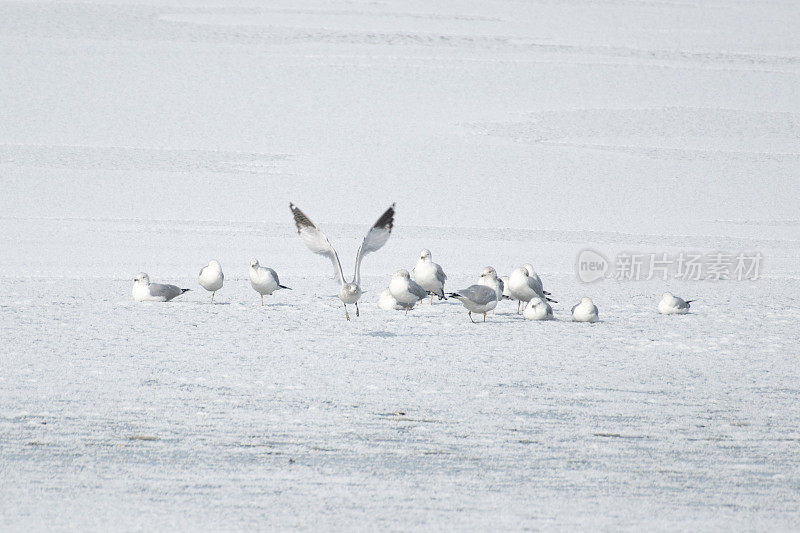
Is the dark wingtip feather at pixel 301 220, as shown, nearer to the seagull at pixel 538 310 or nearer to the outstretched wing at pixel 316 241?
the outstretched wing at pixel 316 241

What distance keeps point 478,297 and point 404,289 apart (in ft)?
2.46

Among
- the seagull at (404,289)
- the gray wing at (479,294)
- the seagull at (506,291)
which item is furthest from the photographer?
the seagull at (506,291)

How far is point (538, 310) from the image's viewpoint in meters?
9.18

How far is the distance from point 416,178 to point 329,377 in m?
12.8

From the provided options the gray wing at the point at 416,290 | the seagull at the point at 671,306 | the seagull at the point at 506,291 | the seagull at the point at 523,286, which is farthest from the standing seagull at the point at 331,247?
the seagull at the point at 671,306

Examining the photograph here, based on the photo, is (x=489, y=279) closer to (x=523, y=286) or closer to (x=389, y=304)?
(x=523, y=286)

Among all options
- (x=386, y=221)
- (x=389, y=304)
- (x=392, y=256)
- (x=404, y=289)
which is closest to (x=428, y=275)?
(x=389, y=304)

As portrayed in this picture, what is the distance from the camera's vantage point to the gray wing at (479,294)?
8.89m

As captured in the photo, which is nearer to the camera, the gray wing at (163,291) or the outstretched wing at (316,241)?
the outstretched wing at (316,241)

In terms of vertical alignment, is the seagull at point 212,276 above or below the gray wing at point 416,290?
above

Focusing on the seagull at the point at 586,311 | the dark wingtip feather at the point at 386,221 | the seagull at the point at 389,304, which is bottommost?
the seagull at the point at 586,311

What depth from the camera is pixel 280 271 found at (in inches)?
487

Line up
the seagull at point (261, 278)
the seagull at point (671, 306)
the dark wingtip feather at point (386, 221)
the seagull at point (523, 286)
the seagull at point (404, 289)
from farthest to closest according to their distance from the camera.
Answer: the seagull at point (261, 278) → the seagull at point (671, 306) → the seagull at point (523, 286) → the seagull at point (404, 289) → the dark wingtip feather at point (386, 221)

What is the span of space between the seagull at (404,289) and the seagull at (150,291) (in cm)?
217
